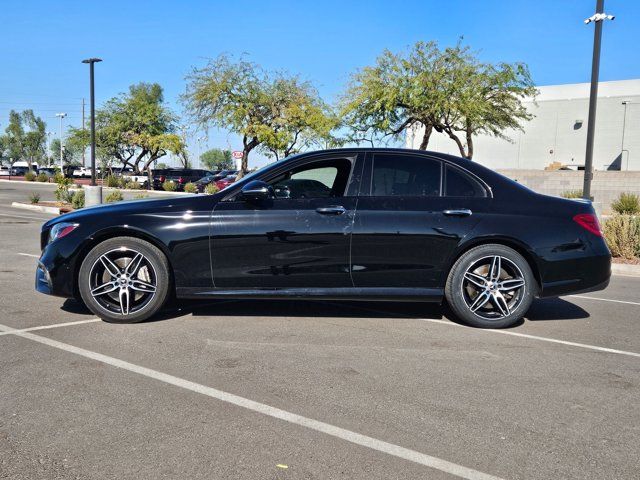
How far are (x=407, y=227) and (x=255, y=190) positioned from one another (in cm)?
146

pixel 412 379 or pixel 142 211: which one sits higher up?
pixel 142 211

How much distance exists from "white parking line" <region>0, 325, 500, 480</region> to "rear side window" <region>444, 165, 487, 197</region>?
9.88 feet

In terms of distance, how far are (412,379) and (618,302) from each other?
14.3 ft

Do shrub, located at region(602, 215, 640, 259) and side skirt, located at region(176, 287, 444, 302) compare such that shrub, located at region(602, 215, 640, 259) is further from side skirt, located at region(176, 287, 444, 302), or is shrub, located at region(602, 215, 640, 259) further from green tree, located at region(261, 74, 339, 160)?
green tree, located at region(261, 74, 339, 160)

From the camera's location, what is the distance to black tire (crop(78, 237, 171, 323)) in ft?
18.0

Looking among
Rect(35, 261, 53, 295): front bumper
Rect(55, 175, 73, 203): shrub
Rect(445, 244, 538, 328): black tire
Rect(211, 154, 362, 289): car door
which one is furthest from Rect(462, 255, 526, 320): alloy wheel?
Rect(55, 175, 73, 203): shrub

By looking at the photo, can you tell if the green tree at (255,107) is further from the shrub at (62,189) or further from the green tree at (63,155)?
the green tree at (63,155)

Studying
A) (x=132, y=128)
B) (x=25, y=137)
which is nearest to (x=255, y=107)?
(x=132, y=128)

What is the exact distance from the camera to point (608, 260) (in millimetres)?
5770

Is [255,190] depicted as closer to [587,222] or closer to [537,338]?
[537,338]

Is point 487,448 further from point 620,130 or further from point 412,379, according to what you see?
point 620,130

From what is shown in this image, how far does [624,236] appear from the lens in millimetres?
10656

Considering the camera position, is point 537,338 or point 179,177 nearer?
point 537,338

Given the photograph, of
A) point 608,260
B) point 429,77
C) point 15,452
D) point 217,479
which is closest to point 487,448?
point 217,479
